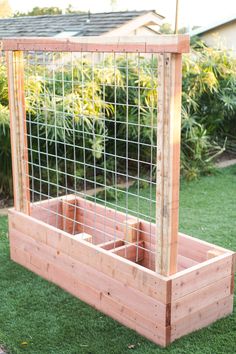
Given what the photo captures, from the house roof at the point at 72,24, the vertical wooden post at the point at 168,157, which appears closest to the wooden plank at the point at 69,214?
the vertical wooden post at the point at 168,157

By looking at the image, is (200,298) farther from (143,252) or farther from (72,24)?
(72,24)

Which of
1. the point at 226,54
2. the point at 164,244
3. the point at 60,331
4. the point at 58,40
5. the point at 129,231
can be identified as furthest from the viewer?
the point at 226,54

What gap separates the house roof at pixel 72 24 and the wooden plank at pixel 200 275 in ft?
33.0

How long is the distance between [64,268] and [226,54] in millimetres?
5536

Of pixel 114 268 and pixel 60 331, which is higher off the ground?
pixel 114 268

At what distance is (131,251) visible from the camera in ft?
11.5

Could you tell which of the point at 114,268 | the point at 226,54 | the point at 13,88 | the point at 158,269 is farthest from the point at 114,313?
the point at 226,54

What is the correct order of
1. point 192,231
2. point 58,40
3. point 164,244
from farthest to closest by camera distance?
point 192,231, point 58,40, point 164,244

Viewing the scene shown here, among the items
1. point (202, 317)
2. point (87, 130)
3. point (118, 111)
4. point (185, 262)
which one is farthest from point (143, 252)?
point (118, 111)

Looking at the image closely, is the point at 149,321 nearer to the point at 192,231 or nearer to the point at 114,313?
the point at 114,313

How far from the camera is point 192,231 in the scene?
4738 millimetres

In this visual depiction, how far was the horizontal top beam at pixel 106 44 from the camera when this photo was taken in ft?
8.25

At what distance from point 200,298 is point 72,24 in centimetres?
1218

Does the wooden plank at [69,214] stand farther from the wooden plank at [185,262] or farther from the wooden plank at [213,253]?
the wooden plank at [213,253]
